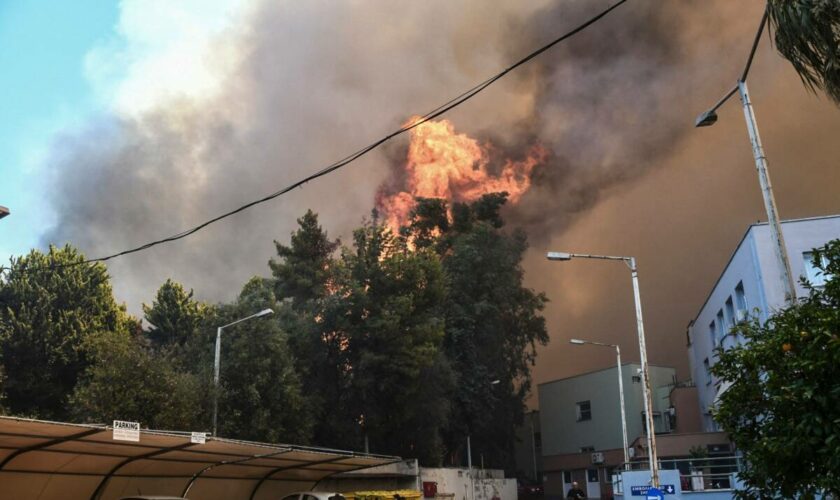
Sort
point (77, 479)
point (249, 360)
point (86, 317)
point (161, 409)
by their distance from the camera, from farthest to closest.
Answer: point (86, 317) < point (249, 360) < point (161, 409) < point (77, 479)

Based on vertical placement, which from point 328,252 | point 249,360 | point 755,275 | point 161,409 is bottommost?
point 161,409

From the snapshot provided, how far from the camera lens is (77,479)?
18.3 metres

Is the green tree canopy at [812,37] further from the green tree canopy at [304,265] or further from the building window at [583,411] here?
the building window at [583,411]

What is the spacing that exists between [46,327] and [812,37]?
149 feet

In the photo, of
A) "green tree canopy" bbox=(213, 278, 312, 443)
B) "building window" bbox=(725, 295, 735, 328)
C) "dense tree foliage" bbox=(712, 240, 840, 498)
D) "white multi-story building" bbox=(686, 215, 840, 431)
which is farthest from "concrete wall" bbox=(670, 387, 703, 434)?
"dense tree foliage" bbox=(712, 240, 840, 498)

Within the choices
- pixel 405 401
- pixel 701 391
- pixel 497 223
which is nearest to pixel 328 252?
pixel 497 223

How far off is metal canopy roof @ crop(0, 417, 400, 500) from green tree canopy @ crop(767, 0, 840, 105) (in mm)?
13915

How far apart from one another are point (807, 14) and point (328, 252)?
58.3m

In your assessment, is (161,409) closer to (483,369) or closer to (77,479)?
(77,479)

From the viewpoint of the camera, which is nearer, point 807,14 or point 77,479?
point 807,14

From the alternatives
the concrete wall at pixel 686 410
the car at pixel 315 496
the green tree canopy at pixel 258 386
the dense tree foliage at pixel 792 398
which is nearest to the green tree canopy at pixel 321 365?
the green tree canopy at pixel 258 386

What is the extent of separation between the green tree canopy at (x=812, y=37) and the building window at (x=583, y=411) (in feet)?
202

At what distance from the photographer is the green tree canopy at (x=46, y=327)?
4303 cm

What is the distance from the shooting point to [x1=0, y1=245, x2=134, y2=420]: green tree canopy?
43.0 metres
